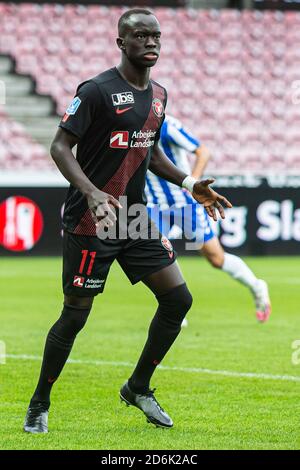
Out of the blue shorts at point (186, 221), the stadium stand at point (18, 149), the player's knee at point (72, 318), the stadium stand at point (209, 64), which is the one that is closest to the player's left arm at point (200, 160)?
the blue shorts at point (186, 221)

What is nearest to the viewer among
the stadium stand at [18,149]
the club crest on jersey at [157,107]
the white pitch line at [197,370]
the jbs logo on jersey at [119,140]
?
the jbs logo on jersey at [119,140]

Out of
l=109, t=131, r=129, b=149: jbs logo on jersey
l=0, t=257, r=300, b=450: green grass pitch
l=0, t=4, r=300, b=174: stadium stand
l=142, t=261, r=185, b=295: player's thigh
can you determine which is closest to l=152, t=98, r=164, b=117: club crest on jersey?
l=109, t=131, r=129, b=149: jbs logo on jersey

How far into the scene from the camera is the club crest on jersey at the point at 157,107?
537 centimetres

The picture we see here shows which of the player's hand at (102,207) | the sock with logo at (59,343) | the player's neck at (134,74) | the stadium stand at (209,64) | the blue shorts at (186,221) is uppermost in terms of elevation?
the player's neck at (134,74)

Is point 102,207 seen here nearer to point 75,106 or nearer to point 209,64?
point 75,106

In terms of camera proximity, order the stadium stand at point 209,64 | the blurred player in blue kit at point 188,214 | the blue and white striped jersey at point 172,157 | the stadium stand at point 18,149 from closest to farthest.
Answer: the blue and white striped jersey at point 172,157
the blurred player in blue kit at point 188,214
the stadium stand at point 18,149
the stadium stand at point 209,64

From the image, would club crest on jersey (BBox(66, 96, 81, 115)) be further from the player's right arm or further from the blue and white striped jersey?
the blue and white striped jersey

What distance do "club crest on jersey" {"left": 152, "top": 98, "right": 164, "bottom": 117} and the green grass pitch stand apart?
165 cm

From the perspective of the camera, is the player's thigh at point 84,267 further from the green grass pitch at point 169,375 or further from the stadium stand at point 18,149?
the stadium stand at point 18,149

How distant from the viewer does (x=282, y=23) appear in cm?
2328

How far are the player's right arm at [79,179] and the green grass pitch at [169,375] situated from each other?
1.10m

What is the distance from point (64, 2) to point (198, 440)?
18.3 m

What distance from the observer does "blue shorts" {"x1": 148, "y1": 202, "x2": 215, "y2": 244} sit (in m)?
9.64

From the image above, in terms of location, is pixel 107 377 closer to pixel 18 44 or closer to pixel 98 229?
pixel 98 229
